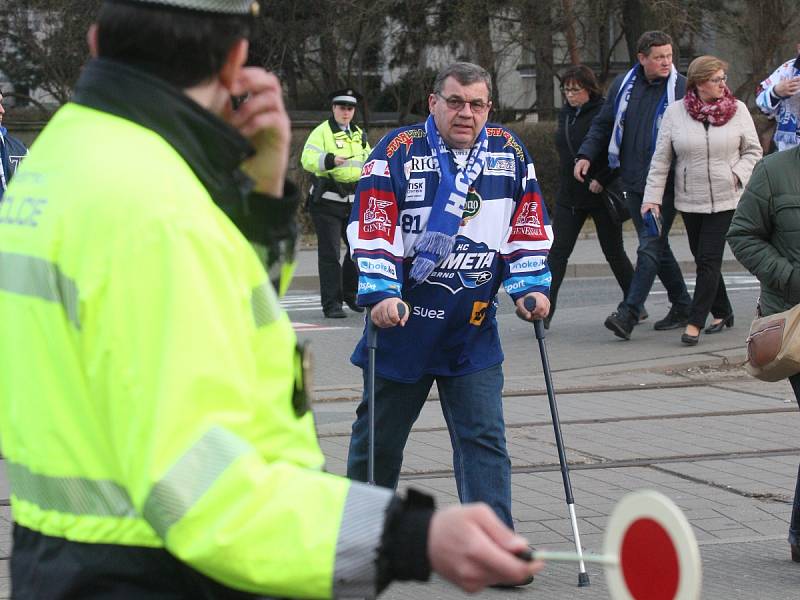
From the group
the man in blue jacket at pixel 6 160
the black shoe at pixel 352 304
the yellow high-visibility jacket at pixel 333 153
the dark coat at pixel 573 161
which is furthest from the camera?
the black shoe at pixel 352 304

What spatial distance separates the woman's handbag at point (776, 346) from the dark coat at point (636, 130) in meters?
5.49

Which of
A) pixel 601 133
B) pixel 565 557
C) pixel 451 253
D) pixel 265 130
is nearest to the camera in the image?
pixel 565 557

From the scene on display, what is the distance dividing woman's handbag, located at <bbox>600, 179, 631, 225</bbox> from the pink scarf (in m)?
1.18

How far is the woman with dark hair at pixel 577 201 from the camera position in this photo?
11484 millimetres

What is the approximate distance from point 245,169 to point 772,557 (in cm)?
388

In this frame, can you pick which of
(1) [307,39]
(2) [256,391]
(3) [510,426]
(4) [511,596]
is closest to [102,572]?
(2) [256,391]

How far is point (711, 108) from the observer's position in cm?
1020

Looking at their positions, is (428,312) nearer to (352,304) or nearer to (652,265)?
(652,265)

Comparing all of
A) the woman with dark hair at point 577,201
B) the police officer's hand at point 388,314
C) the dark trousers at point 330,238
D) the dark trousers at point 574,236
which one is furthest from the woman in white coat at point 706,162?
the police officer's hand at point 388,314

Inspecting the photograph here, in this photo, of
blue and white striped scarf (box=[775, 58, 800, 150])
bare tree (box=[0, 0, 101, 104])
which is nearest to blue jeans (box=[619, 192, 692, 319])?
blue and white striped scarf (box=[775, 58, 800, 150])

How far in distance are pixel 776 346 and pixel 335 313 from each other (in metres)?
8.50

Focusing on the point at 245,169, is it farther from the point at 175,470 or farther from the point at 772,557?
the point at 772,557

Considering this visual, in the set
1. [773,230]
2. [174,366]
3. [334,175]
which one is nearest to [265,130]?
[174,366]

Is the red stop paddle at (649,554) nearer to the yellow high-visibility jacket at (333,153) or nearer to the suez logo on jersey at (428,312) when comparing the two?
the suez logo on jersey at (428,312)
